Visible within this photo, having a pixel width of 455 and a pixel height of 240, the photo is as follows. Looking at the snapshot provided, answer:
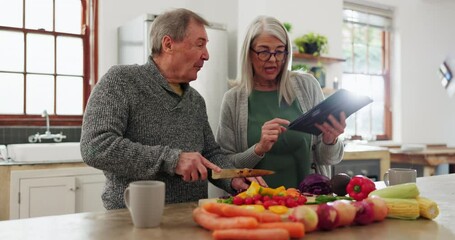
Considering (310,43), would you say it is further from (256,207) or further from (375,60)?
(256,207)

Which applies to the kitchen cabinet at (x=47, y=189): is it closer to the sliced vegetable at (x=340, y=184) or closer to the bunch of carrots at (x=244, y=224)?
the sliced vegetable at (x=340, y=184)

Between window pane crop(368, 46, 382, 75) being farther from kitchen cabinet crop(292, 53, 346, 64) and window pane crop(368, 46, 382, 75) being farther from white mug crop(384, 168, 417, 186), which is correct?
white mug crop(384, 168, 417, 186)

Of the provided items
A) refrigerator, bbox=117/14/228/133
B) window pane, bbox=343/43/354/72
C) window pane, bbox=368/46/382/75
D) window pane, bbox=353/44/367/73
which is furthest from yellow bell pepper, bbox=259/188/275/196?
window pane, bbox=368/46/382/75

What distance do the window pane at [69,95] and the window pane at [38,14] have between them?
1.49 feet

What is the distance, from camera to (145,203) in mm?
1027

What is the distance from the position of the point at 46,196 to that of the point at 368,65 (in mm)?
4018

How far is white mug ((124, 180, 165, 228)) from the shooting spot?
103 cm

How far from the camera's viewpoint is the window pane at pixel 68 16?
3.70 metres

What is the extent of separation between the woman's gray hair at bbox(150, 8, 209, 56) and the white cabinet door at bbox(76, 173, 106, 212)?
65.3 inches

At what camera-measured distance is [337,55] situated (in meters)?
4.70

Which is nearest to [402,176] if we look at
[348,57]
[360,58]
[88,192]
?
[88,192]

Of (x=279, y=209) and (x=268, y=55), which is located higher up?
(x=268, y=55)

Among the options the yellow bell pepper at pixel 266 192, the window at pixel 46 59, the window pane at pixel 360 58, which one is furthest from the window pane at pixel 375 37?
the yellow bell pepper at pixel 266 192

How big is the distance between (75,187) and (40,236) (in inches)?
78.5
